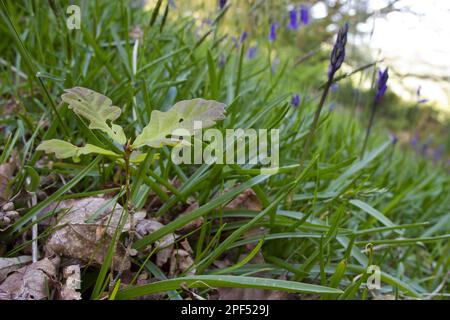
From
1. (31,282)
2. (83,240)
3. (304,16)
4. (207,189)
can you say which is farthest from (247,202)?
(304,16)

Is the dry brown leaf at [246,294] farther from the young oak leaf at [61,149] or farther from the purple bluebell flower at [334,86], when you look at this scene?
the purple bluebell flower at [334,86]

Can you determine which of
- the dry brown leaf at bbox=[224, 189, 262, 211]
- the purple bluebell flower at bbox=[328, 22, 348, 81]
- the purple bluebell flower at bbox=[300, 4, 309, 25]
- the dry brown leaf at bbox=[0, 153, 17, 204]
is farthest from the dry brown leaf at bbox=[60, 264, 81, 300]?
the purple bluebell flower at bbox=[300, 4, 309, 25]

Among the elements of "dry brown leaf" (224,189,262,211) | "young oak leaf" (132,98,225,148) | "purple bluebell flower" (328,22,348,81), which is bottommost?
"dry brown leaf" (224,189,262,211)

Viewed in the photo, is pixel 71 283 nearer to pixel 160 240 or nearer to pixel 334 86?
pixel 160 240

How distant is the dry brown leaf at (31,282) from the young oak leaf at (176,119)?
0.37 metres

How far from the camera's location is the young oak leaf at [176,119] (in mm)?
707

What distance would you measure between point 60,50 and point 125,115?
2.18 feet

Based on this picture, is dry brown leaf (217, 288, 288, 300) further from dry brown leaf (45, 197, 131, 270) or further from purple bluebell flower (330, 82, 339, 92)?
purple bluebell flower (330, 82, 339, 92)

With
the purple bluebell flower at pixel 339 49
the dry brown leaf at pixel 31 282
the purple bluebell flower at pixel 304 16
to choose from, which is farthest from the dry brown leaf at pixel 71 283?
the purple bluebell flower at pixel 304 16

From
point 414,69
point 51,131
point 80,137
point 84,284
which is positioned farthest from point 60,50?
point 414,69

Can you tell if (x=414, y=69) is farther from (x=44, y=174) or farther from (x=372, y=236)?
(x=44, y=174)

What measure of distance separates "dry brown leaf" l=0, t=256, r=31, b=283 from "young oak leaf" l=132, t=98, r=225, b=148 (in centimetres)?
43

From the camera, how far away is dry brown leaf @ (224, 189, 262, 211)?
121cm

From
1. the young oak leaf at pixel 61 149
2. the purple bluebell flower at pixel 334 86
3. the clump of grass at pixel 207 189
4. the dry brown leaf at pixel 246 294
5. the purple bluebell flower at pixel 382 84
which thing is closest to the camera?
the young oak leaf at pixel 61 149
